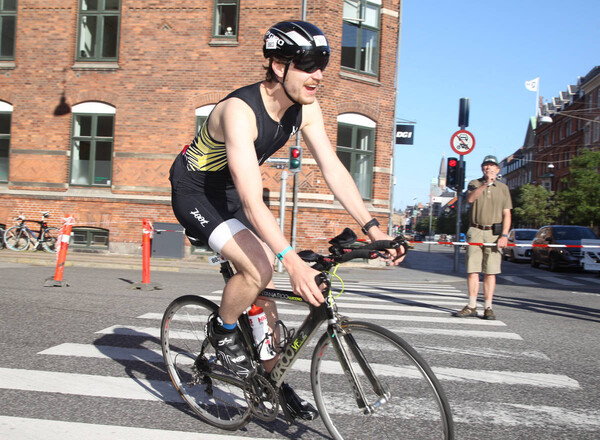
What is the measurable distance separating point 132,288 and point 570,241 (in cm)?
1683

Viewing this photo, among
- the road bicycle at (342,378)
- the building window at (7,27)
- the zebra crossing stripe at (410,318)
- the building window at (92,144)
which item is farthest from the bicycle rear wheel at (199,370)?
the building window at (7,27)

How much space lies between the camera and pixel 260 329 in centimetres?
285

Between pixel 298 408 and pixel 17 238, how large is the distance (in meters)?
16.9

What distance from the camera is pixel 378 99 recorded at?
60.3 ft

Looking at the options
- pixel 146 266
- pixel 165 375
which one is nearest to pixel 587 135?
pixel 146 266

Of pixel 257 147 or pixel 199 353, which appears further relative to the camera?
pixel 199 353

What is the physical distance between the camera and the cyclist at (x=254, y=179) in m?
2.42

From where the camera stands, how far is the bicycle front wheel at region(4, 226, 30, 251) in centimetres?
1712

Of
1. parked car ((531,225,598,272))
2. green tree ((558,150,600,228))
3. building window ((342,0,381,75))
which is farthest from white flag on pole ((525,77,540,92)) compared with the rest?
building window ((342,0,381,75))

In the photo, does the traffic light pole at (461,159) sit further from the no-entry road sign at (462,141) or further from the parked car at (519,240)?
the parked car at (519,240)

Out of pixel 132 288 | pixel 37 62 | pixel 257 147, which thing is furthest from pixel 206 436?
pixel 37 62

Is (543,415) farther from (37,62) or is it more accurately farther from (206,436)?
(37,62)

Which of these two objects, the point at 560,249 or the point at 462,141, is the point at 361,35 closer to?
the point at 462,141

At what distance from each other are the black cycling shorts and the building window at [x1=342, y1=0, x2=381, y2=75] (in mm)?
16010
